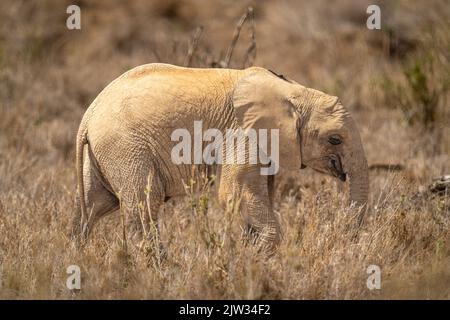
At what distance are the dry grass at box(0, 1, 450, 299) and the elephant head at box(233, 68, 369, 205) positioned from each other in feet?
1.00

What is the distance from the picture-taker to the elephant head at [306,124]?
595cm

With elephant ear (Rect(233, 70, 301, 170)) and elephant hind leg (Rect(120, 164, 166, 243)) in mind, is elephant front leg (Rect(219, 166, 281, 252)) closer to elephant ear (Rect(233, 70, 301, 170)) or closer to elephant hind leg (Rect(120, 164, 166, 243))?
elephant ear (Rect(233, 70, 301, 170))

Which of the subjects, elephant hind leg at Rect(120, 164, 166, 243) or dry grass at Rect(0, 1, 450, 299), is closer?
dry grass at Rect(0, 1, 450, 299)

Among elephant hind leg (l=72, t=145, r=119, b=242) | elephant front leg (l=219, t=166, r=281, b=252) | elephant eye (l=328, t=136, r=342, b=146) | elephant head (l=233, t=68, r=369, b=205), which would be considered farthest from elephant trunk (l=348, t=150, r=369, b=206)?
elephant hind leg (l=72, t=145, r=119, b=242)

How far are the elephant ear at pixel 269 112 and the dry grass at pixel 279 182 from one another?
0.52 meters

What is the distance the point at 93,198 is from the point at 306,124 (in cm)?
151

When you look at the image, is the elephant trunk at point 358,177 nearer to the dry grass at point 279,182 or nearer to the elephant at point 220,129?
the elephant at point 220,129

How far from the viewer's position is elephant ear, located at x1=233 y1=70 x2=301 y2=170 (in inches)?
234

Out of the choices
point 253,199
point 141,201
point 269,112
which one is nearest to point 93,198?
point 141,201

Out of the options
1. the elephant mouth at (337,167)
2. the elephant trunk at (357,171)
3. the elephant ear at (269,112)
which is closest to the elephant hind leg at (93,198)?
the elephant ear at (269,112)

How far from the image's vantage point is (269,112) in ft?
19.5

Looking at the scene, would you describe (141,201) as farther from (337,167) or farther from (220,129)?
(337,167)
